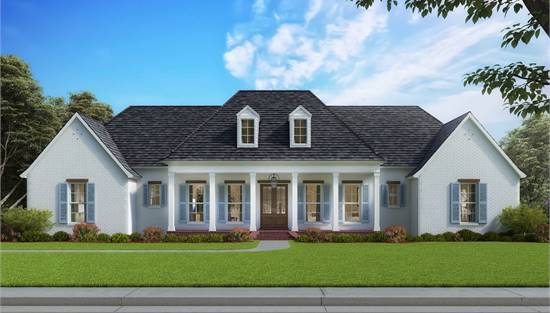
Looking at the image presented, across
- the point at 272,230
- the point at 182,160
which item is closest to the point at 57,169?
the point at 182,160

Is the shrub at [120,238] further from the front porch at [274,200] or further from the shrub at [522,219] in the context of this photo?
the shrub at [522,219]

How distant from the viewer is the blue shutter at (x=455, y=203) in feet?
76.3

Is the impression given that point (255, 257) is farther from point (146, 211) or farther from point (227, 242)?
point (146, 211)

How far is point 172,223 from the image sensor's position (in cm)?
2331

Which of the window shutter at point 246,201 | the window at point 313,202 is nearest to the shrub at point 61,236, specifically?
the window shutter at point 246,201

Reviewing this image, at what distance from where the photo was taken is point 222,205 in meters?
25.1

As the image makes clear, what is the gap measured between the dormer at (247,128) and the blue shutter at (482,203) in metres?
11.8

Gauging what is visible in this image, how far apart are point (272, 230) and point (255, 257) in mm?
9387

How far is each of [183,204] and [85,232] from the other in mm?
5169

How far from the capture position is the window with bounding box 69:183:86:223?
77.5 feet

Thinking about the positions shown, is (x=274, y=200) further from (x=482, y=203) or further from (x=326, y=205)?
(x=482, y=203)

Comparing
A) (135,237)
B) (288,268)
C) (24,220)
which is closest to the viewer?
(288,268)

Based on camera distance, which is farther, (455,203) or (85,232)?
(455,203)

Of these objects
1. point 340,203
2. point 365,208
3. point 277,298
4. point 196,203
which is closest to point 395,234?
point 365,208
